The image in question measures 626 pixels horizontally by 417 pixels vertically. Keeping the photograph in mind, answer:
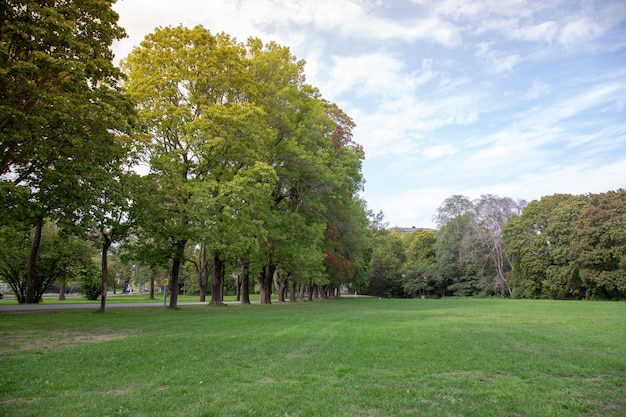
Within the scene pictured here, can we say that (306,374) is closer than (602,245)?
Yes

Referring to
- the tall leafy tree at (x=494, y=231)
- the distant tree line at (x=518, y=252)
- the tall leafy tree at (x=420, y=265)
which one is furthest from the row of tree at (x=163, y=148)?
the tall leafy tree at (x=420, y=265)

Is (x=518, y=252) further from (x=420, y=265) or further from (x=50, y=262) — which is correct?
(x=50, y=262)

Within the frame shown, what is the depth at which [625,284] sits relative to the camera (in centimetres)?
4253

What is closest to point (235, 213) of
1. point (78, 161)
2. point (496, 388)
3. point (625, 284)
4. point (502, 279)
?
point (78, 161)

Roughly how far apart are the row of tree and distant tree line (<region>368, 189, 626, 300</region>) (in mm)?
28561

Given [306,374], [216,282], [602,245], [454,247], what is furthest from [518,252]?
[306,374]

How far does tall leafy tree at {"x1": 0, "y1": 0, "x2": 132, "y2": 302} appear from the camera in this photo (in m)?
12.0

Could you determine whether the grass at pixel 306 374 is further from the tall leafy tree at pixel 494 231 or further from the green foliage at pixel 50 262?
the tall leafy tree at pixel 494 231

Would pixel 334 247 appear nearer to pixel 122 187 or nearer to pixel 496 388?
pixel 122 187

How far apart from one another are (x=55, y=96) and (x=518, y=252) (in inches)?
2233

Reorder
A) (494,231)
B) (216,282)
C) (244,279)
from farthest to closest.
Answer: (494,231)
(244,279)
(216,282)

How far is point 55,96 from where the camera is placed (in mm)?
12945

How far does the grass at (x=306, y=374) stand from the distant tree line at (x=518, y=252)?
39951mm

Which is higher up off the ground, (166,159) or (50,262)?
(166,159)
